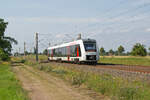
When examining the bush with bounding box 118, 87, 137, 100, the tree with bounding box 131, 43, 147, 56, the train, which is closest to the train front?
the train

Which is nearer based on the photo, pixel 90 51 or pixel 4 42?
pixel 90 51

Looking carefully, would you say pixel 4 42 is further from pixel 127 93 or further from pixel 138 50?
pixel 127 93

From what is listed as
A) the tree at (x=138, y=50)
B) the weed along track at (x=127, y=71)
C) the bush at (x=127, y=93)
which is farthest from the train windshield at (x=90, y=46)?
the tree at (x=138, y=50)

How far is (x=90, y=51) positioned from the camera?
96.6ft

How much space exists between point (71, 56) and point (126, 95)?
992 inches

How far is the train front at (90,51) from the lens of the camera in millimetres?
29255

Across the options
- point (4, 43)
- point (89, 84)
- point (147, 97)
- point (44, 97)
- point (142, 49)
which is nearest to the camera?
point (147, 97)

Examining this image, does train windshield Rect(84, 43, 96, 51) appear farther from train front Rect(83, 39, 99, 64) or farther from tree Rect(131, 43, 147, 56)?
tree Rect(131, 43, 147, 56)

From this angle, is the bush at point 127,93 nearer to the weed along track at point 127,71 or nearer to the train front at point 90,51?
the weed along track at point 127,71

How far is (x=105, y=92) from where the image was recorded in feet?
33.4

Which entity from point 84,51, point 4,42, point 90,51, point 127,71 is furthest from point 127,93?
point 4,42

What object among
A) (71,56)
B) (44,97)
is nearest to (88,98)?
(44,97)

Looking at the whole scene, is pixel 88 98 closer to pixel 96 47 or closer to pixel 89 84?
pixel 89 84

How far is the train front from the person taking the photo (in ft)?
96.0
